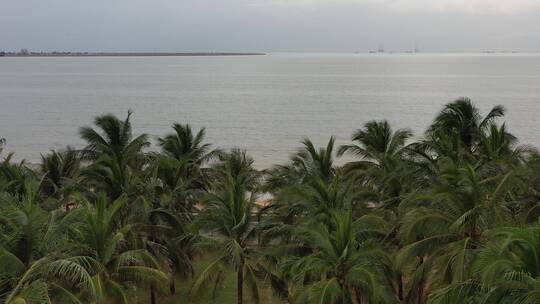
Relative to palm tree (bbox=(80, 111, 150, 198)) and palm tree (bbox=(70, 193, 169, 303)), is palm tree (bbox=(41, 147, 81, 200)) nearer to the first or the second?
palm tree (bbox=(80, 111, 150, 198))

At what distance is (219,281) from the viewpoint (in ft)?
58.7

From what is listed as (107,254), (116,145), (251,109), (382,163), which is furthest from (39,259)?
(251,109)

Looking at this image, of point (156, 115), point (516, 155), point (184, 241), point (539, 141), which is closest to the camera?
point (184, 241)

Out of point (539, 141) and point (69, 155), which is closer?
point (69, 155)

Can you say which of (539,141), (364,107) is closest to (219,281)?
(539,141)

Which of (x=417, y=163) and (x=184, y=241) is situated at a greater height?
(x=417, y=163)

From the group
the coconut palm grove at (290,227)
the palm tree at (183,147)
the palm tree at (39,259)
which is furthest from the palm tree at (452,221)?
the palm tree at (183,147)

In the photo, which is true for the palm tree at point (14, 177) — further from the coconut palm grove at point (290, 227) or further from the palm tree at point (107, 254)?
the palm tree at point (107, 254)

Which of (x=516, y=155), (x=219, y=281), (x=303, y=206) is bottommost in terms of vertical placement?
(x=219, y=281)

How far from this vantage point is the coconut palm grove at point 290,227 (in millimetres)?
12750

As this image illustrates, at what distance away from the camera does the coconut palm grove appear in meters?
12.8

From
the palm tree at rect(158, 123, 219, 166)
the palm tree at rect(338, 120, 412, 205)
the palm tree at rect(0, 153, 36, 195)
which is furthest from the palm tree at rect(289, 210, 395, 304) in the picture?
the palm tree at rect(0, 153, 36, 195)

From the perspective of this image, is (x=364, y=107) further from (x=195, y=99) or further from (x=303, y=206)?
(x=303, y=206)

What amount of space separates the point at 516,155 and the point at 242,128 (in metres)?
56.7
